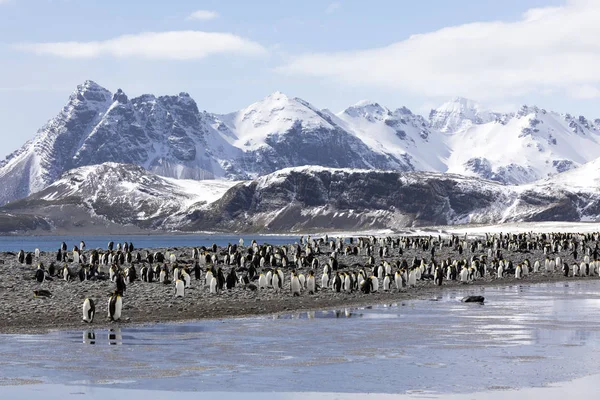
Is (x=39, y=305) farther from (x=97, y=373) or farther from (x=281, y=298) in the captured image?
(x=97, y=373)

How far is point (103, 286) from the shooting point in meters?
48.1

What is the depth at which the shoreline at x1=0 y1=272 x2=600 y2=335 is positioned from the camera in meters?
33.4

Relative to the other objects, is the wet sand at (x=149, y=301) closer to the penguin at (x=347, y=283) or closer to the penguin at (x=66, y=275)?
the penguin at (x=66, y=275)

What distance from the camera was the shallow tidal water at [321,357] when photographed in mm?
21672

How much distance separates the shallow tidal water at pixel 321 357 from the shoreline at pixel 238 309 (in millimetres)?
1205

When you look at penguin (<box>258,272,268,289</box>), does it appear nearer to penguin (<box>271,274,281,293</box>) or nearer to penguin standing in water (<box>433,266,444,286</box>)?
penguin (<box>271,274,281,293</box>)

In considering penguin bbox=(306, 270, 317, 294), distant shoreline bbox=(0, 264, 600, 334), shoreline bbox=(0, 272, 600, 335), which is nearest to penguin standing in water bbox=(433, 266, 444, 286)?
shoreline bbox=(0, 272, 600, 335)

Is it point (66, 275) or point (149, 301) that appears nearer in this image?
point (149, 301)

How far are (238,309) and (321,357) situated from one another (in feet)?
45.3

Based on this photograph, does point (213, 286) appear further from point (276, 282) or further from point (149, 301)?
point (149, 301)

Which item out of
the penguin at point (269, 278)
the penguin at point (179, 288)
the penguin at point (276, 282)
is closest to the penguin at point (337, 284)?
the penguin at point (276, 282)

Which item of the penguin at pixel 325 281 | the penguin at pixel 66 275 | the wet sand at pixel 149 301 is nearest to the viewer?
the wet sand at pixel 149 301

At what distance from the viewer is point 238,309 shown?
39906mm

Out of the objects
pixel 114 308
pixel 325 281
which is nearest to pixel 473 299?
pixel 325 281
